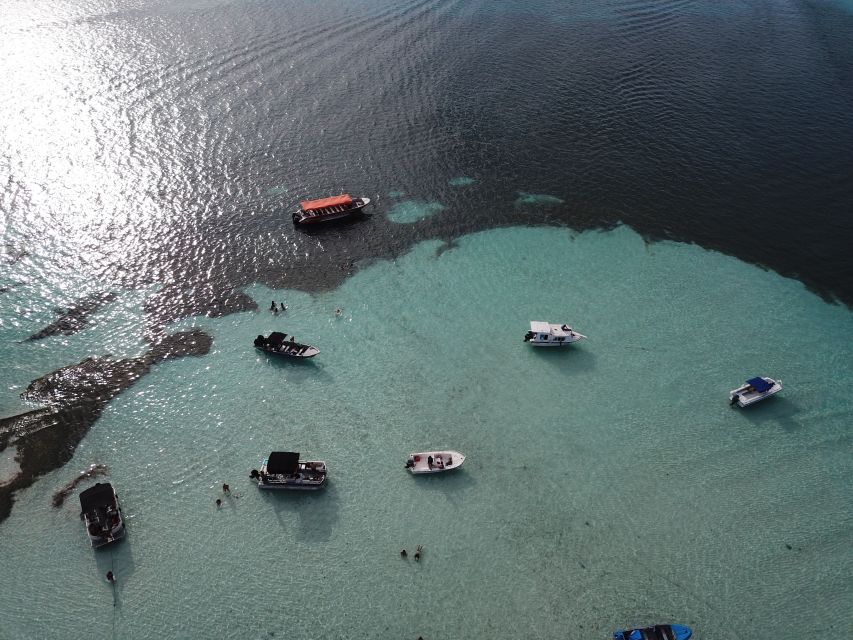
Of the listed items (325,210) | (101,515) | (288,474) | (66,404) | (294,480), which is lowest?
(294,480)

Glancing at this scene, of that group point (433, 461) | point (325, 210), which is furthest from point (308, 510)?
point (325, 210)

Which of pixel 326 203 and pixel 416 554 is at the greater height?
pixel 326 203

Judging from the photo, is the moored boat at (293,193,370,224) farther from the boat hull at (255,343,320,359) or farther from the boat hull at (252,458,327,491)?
the boat hull at (252,458,327,491)

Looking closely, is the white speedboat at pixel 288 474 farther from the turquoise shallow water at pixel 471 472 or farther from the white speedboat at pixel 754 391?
the white speedboat at pixel 754 391

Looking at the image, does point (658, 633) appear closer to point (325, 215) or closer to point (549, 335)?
point (549, 335)

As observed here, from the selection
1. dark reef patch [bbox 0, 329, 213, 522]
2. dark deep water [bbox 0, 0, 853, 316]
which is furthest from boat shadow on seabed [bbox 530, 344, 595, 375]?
dark reef patch [bbox 0, 329, 213, 522]

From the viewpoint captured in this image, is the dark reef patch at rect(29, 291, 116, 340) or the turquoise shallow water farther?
the dark reef patch at rect(29, 291, 116, 340)

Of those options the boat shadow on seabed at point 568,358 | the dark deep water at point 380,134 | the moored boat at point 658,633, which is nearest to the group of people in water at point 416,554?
the moored boat at point 658,633
